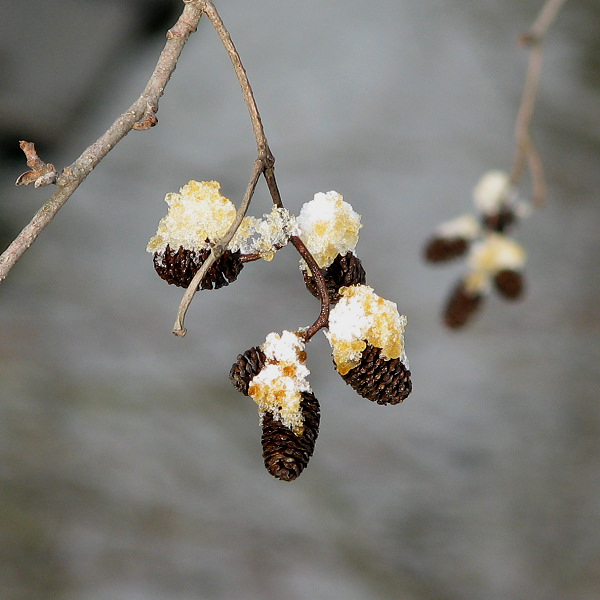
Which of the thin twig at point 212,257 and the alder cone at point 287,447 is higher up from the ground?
the thin twig at point 212,257

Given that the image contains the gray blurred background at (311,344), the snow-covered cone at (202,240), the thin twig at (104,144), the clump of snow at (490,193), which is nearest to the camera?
the thin twig at (104,144)

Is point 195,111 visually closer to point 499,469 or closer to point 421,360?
point 421,360

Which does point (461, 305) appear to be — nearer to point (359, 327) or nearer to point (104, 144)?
point (359, 327)

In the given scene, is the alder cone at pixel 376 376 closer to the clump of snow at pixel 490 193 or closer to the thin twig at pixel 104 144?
the thin twig at pixel 104 144

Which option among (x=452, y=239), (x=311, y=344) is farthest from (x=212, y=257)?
(x=311, y=344)

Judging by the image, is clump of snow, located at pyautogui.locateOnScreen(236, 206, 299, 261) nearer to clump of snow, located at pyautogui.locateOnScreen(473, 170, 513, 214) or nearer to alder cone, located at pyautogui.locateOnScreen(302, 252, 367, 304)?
alder cone, located at pyautogui.locateOnScreen(302, 252, 367, 304)

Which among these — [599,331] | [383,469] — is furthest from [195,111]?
[599,331]

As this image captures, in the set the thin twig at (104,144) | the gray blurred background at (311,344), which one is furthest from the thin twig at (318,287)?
the gray blurred background at (311,344)

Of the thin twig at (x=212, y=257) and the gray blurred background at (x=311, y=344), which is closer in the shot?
the thin twig at (x=212, y=257)
